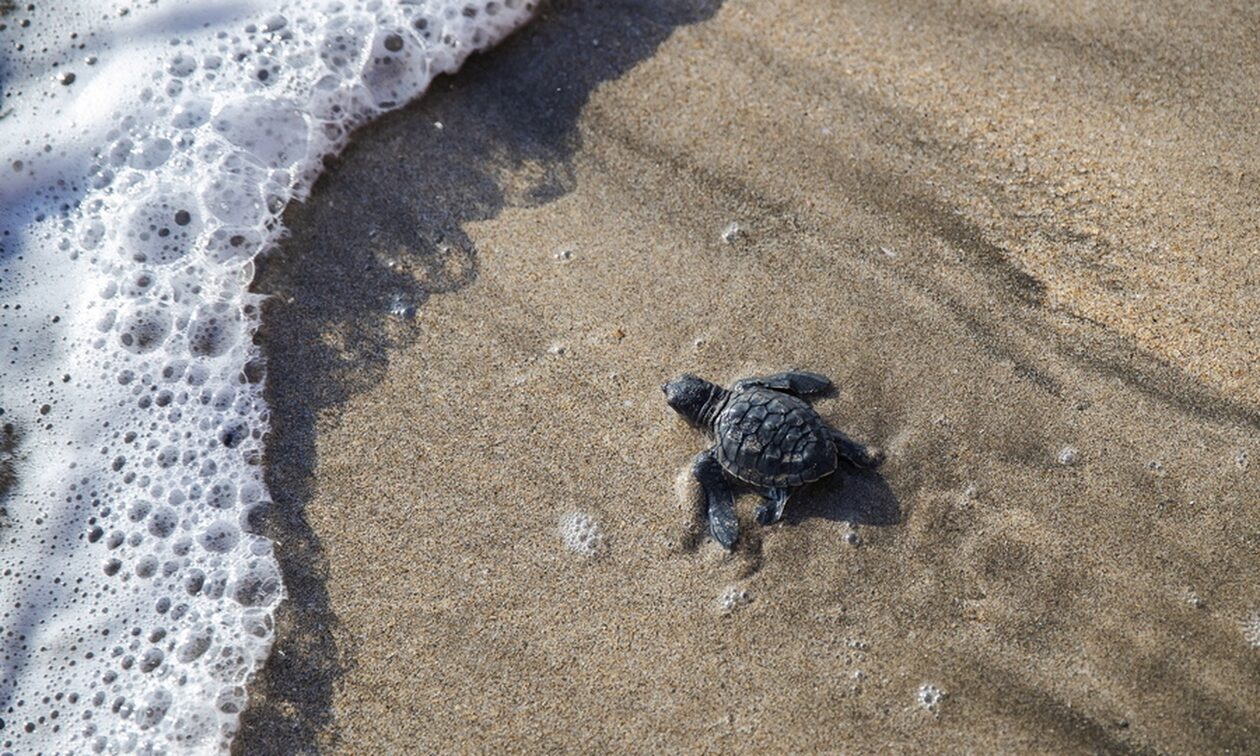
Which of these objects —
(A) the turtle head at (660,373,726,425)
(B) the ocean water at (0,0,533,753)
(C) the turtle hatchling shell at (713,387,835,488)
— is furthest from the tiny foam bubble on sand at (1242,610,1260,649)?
(B) the ocean water at (0,0,533,753)

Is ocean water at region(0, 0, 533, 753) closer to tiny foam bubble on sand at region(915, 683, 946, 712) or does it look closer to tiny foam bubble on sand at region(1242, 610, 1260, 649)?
tiny foam bubble on sand at region(915, 683, 946, 712)

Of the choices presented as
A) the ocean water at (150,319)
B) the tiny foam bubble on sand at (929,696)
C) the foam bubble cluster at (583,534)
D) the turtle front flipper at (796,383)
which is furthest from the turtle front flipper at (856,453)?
the ocean water at (150,319)

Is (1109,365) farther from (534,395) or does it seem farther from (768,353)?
(534,395)

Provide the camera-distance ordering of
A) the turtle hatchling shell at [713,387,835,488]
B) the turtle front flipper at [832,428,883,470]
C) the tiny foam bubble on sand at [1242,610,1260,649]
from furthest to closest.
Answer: the turtle front flipper at [832,428,883,470]
the turtle hatchling shell at [713,387,835,488]
the tiny foam bubble on sand at [1242,610,1260,649]

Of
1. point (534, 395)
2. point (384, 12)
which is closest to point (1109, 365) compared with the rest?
point (534, 395)

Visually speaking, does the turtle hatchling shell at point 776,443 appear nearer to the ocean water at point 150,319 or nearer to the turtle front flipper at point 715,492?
the turtle front flipper at point 715,492

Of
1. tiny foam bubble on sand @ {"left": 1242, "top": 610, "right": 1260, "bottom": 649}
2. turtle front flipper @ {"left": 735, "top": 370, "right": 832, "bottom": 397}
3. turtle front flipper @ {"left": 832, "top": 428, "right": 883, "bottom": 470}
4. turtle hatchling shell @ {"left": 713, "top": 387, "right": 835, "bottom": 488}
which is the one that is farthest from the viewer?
turtle front flipper @ {"left": 735, "top": 370, "right": 832, "bottom": 397}

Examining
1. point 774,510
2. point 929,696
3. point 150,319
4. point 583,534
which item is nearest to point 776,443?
point 774,510
